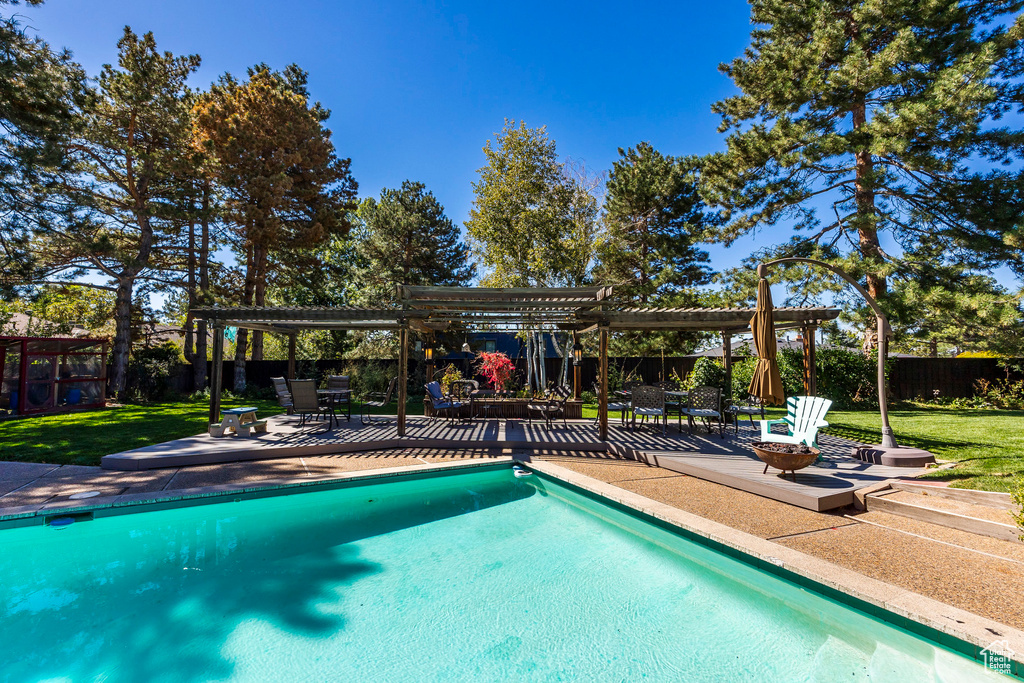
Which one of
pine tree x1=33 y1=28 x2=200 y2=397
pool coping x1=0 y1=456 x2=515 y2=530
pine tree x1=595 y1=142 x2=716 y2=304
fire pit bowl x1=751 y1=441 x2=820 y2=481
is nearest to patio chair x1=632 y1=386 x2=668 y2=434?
fire pit bowl x1=751 y1=441 x2=820 y2=481

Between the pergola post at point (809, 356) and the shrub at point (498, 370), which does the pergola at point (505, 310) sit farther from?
the shrub at point (498, 370)

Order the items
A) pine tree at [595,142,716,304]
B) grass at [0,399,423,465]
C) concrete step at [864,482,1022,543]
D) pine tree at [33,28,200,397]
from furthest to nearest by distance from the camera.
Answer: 1. pine tree at [595,142,716,304]
2. pine tree at [33,28,200,397]
3. grass at [0,399,423,465]
4. concrete step at [864,482,1022,543]

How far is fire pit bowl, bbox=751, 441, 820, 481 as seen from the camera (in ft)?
16.7

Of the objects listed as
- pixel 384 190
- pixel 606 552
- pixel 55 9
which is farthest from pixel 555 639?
pixel 384 190

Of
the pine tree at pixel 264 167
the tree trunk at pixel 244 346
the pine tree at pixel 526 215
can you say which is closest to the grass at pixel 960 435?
the pine tree at pixel 526 215

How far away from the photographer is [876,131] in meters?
11.2

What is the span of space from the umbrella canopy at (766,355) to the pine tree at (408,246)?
1546 centimetres

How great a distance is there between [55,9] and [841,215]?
→ 19.8m

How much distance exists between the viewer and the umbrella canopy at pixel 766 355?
17.8 ft

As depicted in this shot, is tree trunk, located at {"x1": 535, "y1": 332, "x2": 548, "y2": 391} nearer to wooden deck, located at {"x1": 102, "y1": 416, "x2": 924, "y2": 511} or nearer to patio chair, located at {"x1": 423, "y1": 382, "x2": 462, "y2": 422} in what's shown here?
wooden deck, located at {"x1": 102, "y1": 416, "x2": 924, "y2": 511}

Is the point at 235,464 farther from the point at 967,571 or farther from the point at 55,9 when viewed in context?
the point at 55,9

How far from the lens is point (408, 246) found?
20125 millimetres

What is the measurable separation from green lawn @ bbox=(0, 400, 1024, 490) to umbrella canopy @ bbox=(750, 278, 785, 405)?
1928 mm

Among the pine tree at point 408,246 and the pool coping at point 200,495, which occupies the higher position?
the pine tree at point 408,246
